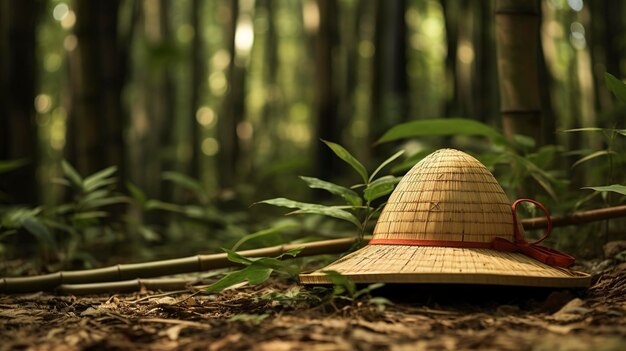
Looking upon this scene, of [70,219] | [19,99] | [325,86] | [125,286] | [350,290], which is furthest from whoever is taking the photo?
[325,86]

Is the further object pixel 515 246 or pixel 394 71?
pixel 394 71

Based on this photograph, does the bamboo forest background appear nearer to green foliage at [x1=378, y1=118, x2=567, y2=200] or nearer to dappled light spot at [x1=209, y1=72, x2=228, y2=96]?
green foliage at [x1=378, y1=118, x2=567, y2=200]

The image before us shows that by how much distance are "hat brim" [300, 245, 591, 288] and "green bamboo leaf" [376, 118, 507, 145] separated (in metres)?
0.72

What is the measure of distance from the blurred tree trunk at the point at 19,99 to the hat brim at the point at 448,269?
3.27 meters

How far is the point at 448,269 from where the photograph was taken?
75.2 inches

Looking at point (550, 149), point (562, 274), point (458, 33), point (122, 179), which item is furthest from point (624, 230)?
point (458, 33)

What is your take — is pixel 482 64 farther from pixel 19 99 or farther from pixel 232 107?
pixel 19 99

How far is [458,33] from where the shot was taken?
9.16 m

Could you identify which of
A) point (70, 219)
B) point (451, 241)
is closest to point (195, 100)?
point (70, 219)

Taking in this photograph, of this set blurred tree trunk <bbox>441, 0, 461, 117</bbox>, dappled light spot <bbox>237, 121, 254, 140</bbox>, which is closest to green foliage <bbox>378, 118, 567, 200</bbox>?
blurred tree trunk <bbox>441, 0, 461, 117</bbox>

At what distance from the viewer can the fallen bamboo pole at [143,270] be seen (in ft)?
8.36

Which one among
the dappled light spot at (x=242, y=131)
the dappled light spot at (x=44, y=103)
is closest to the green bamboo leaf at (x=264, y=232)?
the dappled light spot at (x=242, y=131)

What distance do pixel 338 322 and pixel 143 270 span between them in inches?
42.1

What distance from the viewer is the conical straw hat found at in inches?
75.8
